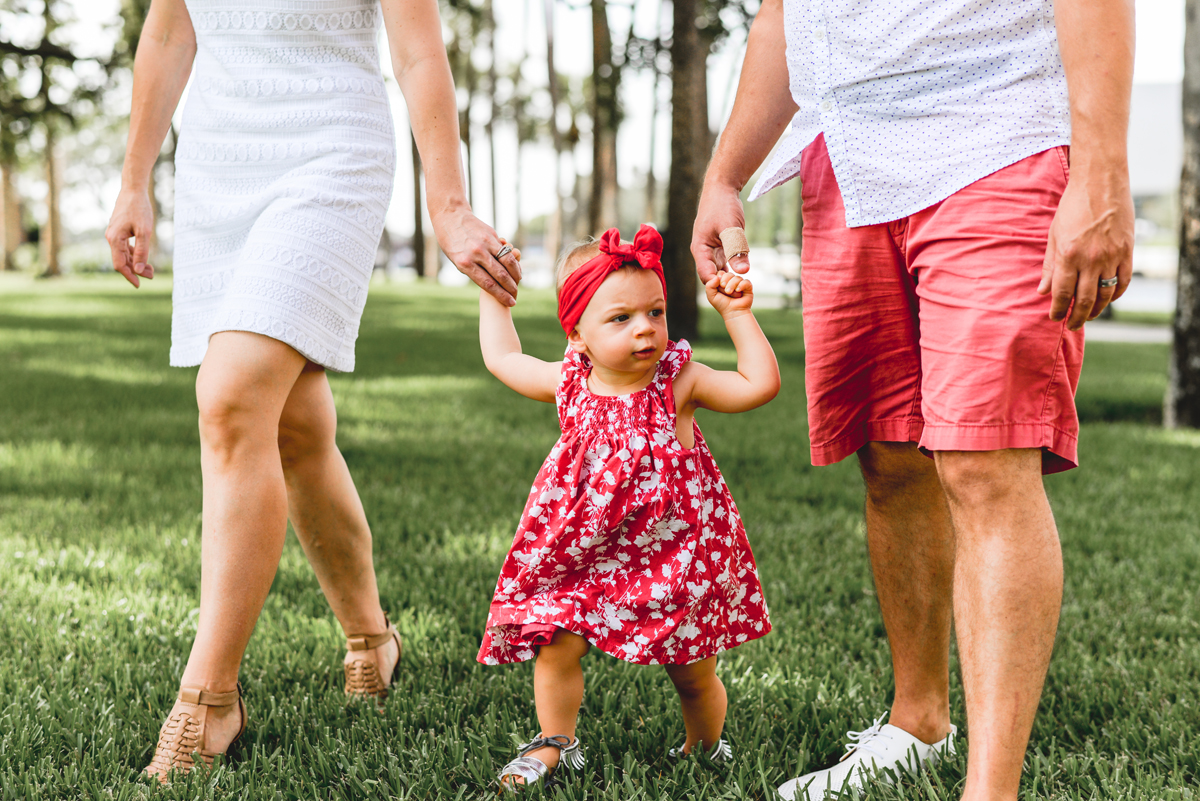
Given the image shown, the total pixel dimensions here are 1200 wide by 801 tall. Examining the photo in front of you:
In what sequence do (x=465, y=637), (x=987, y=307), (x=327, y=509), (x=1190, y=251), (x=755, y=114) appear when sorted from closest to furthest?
(x=987, y=307)
(x=755, y=114)
(x=327, y=509)
(x=465, y=637)
(x=1190, y=251)

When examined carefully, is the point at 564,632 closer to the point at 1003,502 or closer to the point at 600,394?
the point at 600,394

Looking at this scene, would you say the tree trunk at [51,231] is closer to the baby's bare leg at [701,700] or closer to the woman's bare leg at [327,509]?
the woman's bare leg at [327,509]

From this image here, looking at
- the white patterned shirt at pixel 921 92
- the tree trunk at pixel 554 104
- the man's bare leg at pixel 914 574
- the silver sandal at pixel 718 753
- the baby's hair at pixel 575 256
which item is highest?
the tree trunk at pixel 554 104

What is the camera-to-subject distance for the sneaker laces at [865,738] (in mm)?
2312

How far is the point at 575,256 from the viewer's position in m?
2.27

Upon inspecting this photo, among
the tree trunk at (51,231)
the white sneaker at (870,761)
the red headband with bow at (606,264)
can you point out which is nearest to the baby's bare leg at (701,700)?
the white sneaker at (870,761)

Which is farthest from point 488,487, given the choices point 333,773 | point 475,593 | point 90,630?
point 333,773

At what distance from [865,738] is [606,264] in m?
1.23

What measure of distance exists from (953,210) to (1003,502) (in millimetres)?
538

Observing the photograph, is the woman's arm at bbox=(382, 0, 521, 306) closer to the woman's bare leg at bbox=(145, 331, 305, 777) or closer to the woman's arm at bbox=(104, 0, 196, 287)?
the woman's bare leg at bbox=(145, 331, 305, 777)

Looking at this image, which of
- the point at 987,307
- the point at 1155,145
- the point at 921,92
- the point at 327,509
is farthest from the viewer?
the point at 1155,145

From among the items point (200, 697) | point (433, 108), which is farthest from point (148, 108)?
point (200, 697)

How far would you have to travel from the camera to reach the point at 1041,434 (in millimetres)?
1809

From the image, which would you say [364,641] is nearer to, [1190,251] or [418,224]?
[1190,251]
